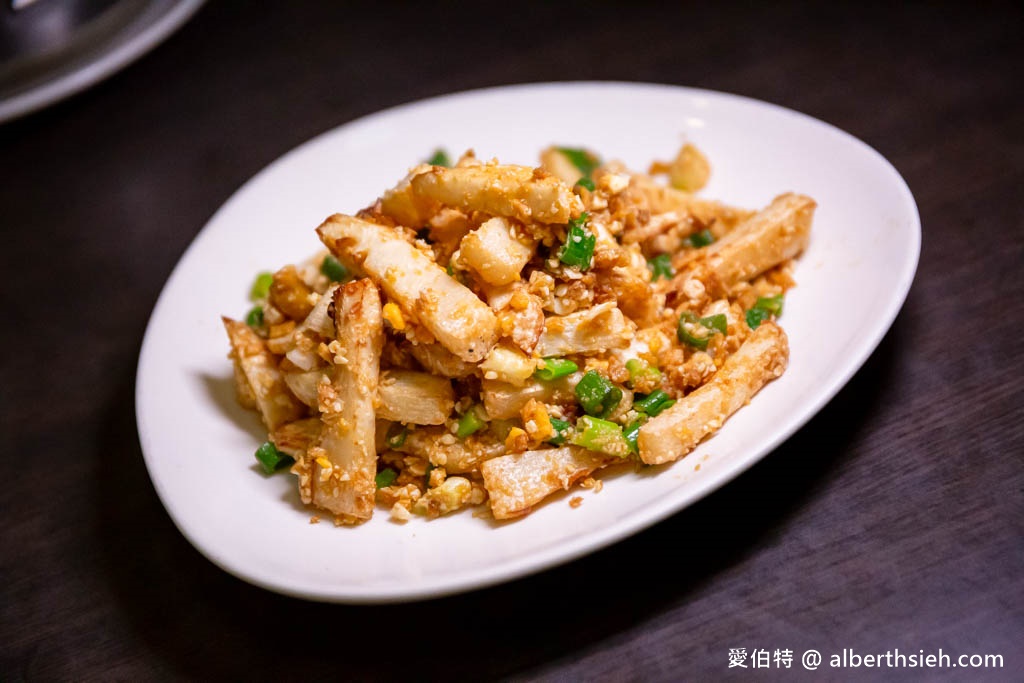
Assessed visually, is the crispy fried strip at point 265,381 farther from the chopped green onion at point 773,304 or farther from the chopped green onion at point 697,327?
the chopped green onion at point 773,304

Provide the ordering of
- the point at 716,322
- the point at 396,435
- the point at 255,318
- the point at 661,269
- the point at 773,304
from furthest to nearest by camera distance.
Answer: the point at 255,318 < the point at 661,269 < the point at 773,304 < the point at 716,322 < the point at 396,435

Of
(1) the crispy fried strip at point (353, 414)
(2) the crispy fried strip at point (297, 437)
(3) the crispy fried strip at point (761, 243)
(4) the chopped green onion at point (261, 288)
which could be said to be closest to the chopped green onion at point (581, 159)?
(3) the crispy fried strip at point (761, 243)

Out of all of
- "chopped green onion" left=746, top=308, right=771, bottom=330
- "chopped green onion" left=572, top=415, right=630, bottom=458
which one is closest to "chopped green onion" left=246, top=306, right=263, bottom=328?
"chopped green onion" left=572, top=415, right=630, bottom=458

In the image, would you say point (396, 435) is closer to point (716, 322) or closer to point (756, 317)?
point (716, 322)

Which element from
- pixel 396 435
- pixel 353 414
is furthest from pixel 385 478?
pixel 353 414

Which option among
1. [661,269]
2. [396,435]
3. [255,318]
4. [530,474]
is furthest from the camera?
[255,318]
